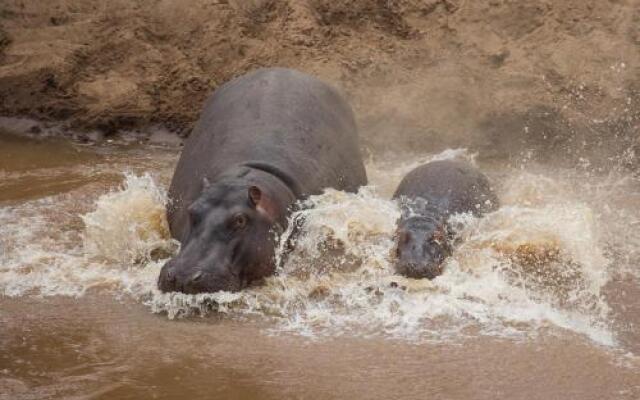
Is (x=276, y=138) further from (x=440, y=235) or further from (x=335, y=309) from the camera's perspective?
(x=335, y=309)

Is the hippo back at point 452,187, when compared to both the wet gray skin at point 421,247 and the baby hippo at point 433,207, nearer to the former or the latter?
the baby hippo at point 433,207

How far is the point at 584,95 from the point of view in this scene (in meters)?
10.4

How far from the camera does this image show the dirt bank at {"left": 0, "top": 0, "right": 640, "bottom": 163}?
10406 millimetres

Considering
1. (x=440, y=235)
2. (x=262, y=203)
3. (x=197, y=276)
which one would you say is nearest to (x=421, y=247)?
(x=440, y=235)

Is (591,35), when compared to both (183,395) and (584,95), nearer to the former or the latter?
(584,95)

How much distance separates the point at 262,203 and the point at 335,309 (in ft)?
3.21

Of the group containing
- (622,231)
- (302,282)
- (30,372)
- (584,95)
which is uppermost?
(584,95)

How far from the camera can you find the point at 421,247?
7.15 m

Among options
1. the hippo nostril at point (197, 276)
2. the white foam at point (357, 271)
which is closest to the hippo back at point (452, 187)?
the white foam at point (357, 271)

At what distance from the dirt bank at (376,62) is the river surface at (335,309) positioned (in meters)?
1.53

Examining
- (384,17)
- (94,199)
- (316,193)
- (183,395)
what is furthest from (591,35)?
(183,395)

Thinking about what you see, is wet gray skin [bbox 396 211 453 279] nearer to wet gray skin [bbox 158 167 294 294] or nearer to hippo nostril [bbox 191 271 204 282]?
wet gray skin [bbox 158 167 294 294]

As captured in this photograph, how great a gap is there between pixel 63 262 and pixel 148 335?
1485 millimetres

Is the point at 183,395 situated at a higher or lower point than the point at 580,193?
lower
